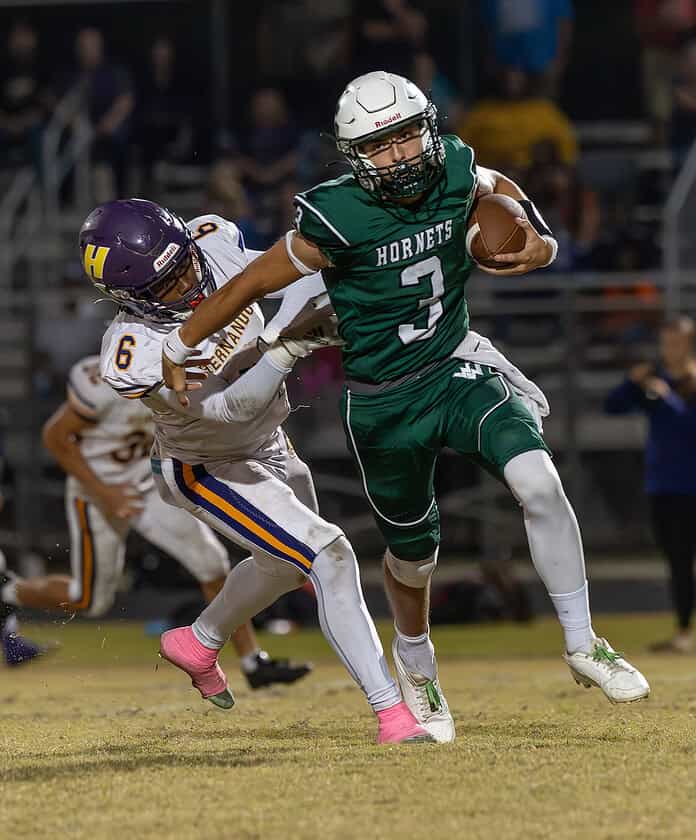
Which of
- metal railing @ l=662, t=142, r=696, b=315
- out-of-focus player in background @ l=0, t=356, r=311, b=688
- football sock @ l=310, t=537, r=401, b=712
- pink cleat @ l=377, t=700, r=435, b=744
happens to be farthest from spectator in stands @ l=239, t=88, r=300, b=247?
pink cleat @ l=377, t=700, r=435, b=744

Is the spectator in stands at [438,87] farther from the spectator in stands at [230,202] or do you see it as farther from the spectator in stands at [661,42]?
the spectator in stands at [661,42]

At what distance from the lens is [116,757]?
17.9 ft

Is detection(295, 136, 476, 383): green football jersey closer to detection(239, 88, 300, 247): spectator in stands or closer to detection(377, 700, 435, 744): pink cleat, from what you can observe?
detection(377, 700, 435, 744): pink cleat

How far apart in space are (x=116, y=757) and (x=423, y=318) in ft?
6.11

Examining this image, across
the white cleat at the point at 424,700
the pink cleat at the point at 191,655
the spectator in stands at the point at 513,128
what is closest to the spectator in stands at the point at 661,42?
the spectator in stands at the point at 513,128

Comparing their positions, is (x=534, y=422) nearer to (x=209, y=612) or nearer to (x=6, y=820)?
(x=209, y=612)

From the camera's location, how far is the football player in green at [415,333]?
17.1 ft

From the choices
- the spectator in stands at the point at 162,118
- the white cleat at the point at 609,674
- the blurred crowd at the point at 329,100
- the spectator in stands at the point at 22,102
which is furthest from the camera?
the spectator in stands at the point at 22,102

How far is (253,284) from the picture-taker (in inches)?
207

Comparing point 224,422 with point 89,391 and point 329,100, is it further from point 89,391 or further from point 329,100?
point 329,100

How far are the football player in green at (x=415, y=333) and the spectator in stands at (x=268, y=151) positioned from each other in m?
9.42

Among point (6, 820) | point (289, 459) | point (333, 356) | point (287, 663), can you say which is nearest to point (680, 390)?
point (333, 356)

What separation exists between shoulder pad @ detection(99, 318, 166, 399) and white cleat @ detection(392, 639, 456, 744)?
142cm

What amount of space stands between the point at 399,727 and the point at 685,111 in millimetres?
11276
